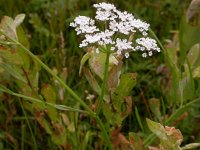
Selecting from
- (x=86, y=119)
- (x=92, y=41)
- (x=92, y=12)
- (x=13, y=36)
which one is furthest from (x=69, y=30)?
(x=92, y=41)

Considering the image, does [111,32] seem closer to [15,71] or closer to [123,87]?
[123,87]

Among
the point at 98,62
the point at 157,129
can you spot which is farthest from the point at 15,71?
the point at 157,129

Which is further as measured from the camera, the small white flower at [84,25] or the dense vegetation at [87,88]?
the dense vegetation at [87,88]

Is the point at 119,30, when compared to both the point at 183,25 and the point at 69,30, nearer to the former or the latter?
the point at 183,25

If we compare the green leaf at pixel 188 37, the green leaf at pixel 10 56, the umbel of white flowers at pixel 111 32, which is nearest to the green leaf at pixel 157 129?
the umbel of white flowers at pixel 111 32

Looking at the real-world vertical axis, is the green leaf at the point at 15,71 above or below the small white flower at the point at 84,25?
below

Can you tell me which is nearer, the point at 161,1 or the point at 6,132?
the point at 6,132

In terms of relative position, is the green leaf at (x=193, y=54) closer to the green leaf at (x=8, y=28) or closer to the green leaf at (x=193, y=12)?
the green leaf at (x=193, y=12)

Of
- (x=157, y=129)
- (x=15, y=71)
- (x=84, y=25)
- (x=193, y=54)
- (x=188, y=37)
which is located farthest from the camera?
(x=188, y=37)
